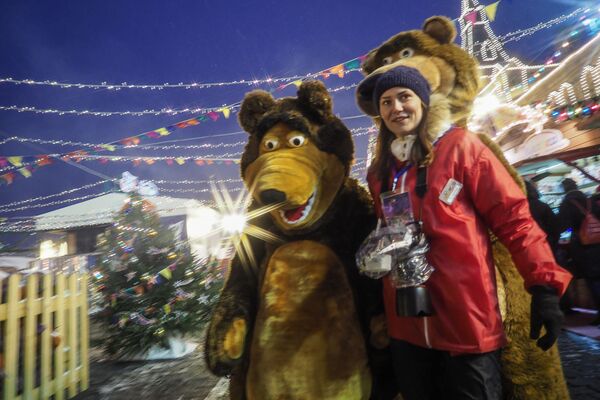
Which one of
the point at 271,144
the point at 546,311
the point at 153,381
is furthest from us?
the point at 153,381

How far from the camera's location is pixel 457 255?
4.78 ft

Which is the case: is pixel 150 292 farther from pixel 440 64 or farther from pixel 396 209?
pixel 440 64

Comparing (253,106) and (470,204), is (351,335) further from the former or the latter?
(253,106)

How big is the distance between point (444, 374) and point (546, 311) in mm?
477

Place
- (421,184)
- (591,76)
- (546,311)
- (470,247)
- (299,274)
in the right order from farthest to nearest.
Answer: (591,76)
(299,274)
(421,184)
(470,247)
(546,311)

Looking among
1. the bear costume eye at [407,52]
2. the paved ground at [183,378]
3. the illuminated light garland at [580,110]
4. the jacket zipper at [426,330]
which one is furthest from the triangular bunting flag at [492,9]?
the jacket zipper at [426,330]

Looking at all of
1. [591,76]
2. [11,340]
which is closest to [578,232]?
[591,76]

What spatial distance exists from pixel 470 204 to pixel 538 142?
775cm

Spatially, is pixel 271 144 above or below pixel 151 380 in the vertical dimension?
above

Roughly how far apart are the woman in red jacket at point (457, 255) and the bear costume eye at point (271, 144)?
758 mm

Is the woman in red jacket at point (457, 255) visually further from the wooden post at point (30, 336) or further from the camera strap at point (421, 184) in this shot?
the wooden post at point (30, 336)

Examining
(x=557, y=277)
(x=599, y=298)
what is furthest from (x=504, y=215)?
(x=599, y=298)

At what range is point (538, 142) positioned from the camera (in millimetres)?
7805

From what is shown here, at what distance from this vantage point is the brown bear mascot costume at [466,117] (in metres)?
1.53
